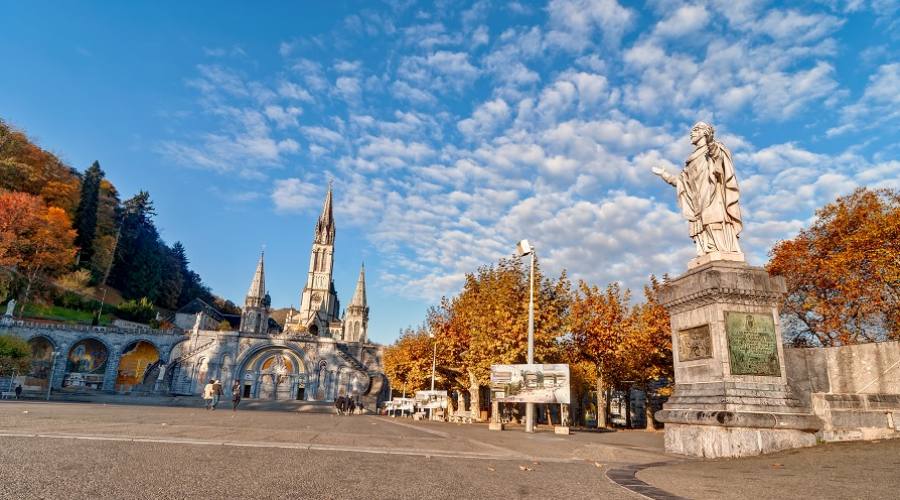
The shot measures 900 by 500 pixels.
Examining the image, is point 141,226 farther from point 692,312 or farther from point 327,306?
point 692,312

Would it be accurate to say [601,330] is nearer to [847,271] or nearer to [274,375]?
[847,271]

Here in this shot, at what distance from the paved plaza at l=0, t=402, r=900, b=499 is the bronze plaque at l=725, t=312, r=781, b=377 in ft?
4.84

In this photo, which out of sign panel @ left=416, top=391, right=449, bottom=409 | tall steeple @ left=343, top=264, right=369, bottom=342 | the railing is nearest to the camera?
sign panel @ left=416, top=391, right=449, bottom=409

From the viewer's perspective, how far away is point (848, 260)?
25.3 meters

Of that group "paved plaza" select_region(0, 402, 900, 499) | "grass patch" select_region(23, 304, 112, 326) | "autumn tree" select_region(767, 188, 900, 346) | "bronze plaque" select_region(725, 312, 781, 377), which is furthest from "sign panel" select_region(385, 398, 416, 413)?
"grass patch" select_region(23, 304, 112, 326)

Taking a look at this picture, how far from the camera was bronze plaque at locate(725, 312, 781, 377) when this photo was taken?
8750mm

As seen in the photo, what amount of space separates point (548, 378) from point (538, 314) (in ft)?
25.2

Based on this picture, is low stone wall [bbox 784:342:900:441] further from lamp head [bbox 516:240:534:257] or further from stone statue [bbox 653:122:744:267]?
lamp head [bbox 516:240:534:257]

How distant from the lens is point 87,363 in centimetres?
5631

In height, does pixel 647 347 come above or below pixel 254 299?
below

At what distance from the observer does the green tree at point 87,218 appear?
73.8m

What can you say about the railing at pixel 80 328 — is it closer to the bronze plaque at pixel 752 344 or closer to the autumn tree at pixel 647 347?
the autumn tree at pixel 647 347

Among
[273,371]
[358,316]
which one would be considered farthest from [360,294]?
[273,371]

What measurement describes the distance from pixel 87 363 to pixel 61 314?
10.4 meters
